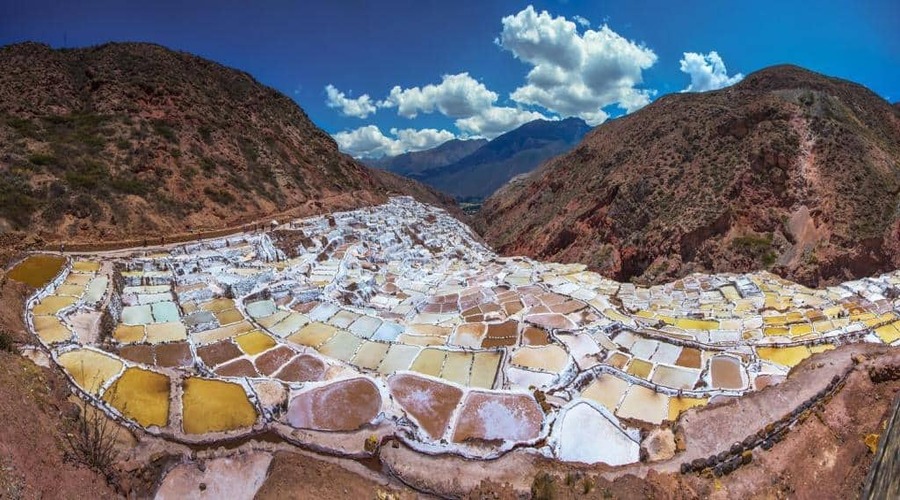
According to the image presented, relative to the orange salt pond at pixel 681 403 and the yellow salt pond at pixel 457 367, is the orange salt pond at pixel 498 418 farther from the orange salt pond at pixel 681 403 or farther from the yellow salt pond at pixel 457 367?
the orange salt pond at pixel 681 403

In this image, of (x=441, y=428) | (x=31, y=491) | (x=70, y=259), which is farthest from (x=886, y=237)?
(x=70, y=259)

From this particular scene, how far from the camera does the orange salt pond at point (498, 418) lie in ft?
43.2

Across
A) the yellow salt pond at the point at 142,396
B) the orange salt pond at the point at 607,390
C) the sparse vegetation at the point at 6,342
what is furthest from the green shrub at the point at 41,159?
the orange salt pond at the point at 607,390

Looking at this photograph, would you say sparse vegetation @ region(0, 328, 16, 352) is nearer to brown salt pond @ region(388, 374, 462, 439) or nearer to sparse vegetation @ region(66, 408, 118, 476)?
sparse vegetation @ region(66, 408, 118, 476)

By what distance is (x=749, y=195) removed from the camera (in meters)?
38.2

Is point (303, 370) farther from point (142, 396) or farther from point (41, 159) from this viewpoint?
point (41, 159)

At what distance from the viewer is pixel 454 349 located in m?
18.2

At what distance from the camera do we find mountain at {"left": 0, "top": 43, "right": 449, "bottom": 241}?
27984 mm

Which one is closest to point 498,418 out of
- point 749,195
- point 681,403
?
point 681,403

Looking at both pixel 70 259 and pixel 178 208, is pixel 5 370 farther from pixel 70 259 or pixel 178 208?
pixel 178 208

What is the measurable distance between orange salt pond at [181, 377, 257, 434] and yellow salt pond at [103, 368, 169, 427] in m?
0.53

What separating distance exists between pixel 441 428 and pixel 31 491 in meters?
9.06

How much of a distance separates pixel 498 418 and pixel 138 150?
36.8 metres

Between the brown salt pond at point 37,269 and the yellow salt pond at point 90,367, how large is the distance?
5954mm
